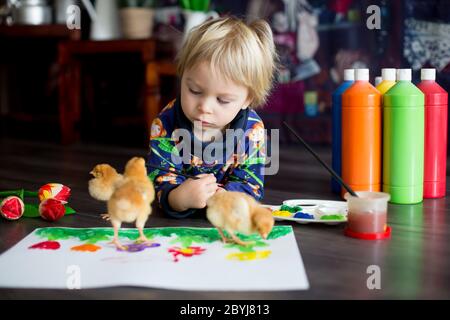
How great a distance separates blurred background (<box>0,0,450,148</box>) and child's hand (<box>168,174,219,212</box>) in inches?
40.9

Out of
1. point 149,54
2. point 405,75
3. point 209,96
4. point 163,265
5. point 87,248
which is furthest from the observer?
point 149,54

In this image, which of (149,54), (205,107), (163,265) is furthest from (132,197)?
(149,54)

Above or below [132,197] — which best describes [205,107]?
above

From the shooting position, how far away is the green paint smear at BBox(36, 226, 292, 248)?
42.6 inches

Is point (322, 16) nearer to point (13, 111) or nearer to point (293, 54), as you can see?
point (293, 54)

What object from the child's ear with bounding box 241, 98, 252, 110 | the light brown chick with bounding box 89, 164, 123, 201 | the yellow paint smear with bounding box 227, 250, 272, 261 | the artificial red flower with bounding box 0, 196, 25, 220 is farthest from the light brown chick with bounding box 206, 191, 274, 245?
the artificial red flower with bounding box 0, 196, 25, 220

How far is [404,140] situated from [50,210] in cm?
79

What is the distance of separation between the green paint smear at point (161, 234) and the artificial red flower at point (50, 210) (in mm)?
107

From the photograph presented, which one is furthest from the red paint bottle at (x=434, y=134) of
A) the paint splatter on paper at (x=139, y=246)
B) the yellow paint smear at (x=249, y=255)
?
the paint splatter on paper at (x=139, y=246)

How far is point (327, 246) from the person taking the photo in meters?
1.09

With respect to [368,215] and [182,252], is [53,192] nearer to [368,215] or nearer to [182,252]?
[182,252]

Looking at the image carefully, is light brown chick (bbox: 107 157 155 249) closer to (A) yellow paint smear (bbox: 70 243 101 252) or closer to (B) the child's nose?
(A) yellow paint smear (bbox: 70 243 101 252)

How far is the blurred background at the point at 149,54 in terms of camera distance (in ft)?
7.64
